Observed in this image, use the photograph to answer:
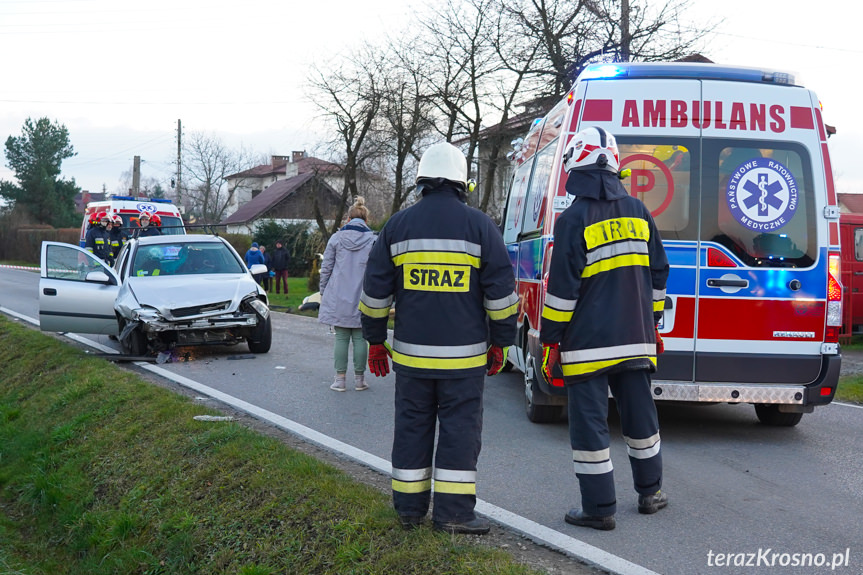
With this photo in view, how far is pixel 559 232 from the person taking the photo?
179 inches

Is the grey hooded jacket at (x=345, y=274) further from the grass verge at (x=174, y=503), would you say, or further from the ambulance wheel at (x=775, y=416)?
the ambulance wheel at (x=775, y=416)

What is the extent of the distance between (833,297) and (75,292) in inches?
342

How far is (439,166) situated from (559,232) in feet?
2.62

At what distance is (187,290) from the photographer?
10.3 meters

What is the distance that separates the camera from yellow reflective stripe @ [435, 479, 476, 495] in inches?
163

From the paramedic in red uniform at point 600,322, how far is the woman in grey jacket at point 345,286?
13.4 ft

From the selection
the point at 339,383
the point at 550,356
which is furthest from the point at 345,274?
the point at 550,356

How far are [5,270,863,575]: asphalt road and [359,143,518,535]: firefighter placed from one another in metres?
0.72

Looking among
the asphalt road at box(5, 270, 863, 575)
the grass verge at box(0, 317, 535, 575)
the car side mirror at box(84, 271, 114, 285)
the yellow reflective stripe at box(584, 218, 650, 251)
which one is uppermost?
the yellow reflective stripe at box(584, 218, 650, 251)

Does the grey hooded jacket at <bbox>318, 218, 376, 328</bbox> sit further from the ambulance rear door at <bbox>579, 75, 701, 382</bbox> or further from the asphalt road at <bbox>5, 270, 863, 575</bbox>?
the ambulance rear door at <bbox>579, 75, 701, 382</bbox>

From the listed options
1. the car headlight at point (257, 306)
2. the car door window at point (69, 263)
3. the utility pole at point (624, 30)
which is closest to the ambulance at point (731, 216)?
the car headlight at point (257, 306)

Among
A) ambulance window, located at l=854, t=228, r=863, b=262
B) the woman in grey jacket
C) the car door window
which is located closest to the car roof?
the car door window

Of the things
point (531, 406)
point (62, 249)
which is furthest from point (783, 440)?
point (62, 249)

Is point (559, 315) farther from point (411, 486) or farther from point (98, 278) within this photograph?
point (98, 278)
